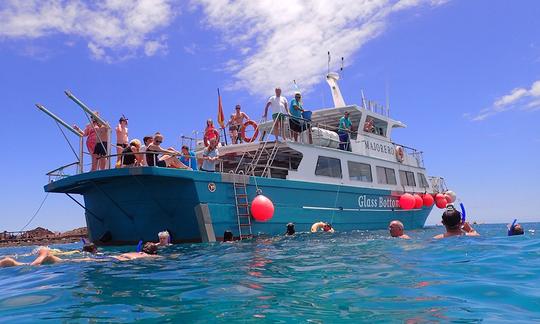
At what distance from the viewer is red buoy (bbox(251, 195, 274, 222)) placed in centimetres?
1043

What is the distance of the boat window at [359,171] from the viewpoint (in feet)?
47.7

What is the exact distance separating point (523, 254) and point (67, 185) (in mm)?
9123

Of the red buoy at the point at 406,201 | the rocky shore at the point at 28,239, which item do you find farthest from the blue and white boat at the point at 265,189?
the rocky shore at the point at 28,239

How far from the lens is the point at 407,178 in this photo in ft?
59.4

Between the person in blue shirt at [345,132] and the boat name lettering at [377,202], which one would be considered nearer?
the boat name lettering at [377,202]

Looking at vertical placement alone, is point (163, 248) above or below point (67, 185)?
below

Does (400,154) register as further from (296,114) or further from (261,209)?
(261,209)

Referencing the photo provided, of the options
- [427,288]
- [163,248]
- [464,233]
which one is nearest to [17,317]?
[427,288]

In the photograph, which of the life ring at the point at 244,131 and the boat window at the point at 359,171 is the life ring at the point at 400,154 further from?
the life ring at the point at 244,131

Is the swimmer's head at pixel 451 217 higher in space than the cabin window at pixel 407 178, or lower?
lower

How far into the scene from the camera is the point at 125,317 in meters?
3.50

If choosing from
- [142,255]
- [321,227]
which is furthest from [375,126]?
[142,255]

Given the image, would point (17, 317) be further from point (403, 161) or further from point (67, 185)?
point (403, 161)

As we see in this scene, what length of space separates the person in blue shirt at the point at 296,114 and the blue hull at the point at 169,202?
5.45ft
